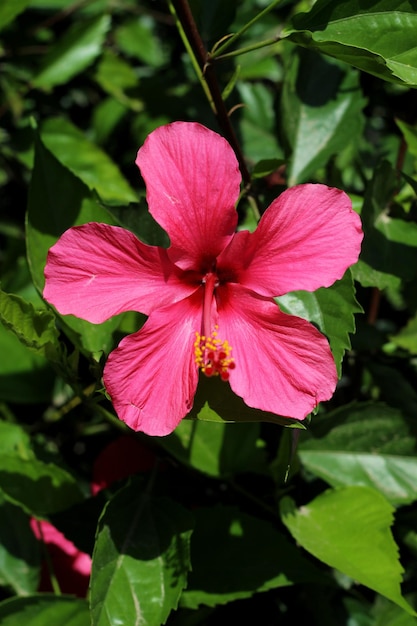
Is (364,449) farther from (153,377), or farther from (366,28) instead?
(366,28)

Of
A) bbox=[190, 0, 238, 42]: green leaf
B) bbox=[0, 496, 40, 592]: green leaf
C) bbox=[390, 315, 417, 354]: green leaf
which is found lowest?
bbox=[0, 496, 40, 592]: green leaf

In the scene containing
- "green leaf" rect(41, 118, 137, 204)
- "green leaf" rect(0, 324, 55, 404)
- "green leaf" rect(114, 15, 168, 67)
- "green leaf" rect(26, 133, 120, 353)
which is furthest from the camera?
"green leaf" rect(114, 15, 168, 67)

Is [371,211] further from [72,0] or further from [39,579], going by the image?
[72,0]

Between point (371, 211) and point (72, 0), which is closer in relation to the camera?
point (371, 211)

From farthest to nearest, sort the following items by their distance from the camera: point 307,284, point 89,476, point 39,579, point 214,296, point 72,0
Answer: point 72,0
point 89,476
point 39,579
point 214,296
point 307,284

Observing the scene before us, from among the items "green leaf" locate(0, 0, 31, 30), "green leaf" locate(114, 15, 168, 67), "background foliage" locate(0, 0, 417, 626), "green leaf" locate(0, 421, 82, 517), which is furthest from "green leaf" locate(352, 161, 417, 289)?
"green leaf" locate(114, 15, 168, 67)

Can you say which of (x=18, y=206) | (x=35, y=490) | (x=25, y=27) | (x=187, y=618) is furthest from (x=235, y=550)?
(x=25, y=27)

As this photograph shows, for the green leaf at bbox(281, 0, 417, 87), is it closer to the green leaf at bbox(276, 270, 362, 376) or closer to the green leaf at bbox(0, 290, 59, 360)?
the green leaf at bbox(276, 270, 362, 376)
